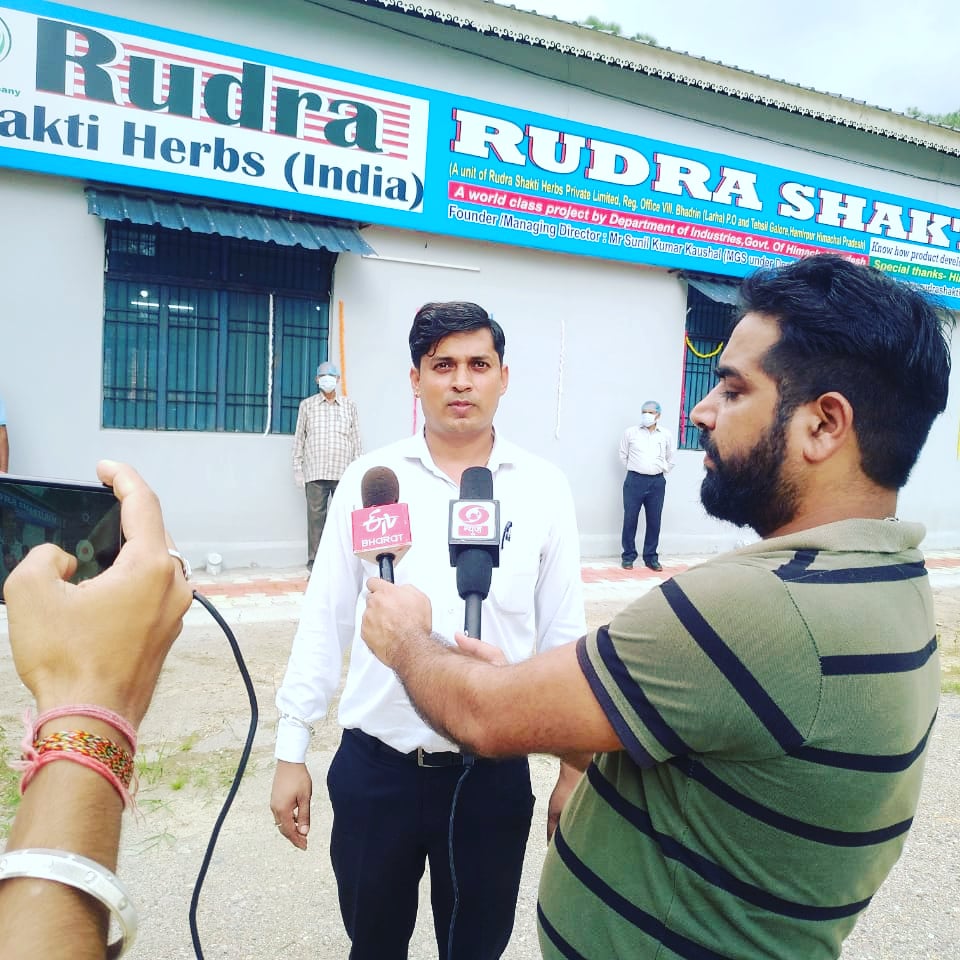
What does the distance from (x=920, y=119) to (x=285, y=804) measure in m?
11.9

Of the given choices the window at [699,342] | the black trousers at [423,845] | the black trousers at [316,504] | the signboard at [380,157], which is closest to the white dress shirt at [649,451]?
the window at [699,342]

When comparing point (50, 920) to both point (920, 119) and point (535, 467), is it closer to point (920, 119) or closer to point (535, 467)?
point (535, 467)

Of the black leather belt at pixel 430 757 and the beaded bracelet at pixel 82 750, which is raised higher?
the beaded bracelet at pixel 82 750

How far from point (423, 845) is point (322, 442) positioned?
19.0 feet

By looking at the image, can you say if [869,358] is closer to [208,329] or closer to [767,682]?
[767,682]

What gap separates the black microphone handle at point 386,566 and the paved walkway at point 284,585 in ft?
15.6

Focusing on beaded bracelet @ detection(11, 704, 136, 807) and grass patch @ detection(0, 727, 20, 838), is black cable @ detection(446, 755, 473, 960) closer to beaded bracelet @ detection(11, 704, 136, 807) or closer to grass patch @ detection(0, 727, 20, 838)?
beaded bracelet @ detection(11, 704, 136, 807)

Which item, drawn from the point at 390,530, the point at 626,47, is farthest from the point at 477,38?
the point at 390,530

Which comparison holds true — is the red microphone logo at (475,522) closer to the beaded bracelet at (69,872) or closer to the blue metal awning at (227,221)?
the beaded bracelet at (69,872)

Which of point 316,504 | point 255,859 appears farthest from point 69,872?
point 316,504

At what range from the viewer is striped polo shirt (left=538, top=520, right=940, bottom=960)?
1.03 meters

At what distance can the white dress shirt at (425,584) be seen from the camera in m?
2.03

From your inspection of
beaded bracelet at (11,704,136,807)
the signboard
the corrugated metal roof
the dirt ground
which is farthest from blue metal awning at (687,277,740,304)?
beaded bracelet at (11,704,136,807)

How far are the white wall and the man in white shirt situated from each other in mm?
5709
